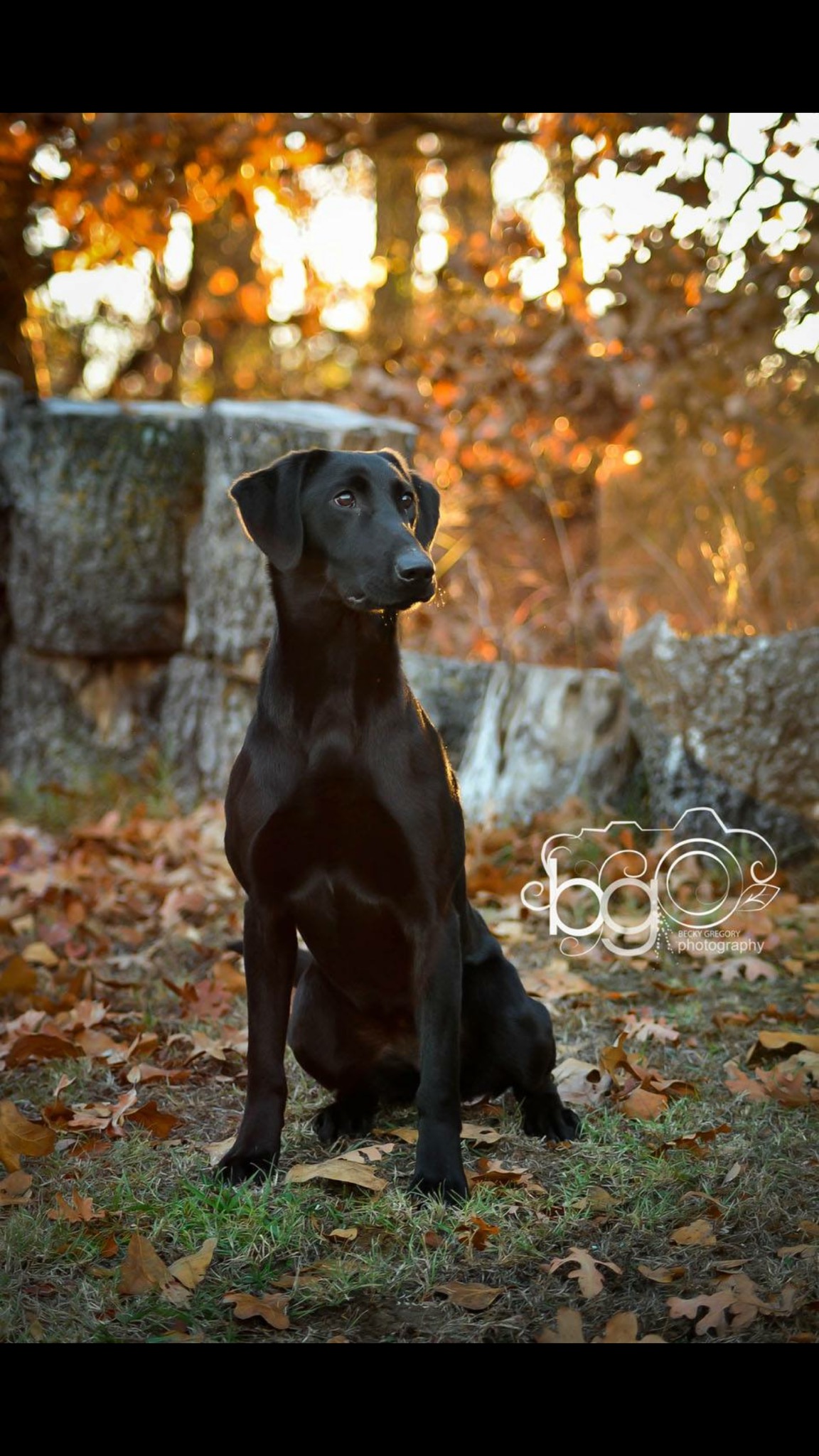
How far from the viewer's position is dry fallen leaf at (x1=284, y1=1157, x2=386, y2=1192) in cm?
254

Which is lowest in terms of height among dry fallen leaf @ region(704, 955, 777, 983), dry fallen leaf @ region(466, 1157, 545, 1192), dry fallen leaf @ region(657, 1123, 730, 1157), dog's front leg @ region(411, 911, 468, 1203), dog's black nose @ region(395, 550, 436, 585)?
dry fallen leaf @ region(466, 1157, 545, 1192)

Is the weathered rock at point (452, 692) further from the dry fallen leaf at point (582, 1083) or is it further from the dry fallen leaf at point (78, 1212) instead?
the dry fallen leaf at point (78, 1212)

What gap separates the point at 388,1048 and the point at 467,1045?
178 millimetres

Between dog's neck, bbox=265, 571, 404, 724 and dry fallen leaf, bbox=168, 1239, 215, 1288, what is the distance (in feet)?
3.24

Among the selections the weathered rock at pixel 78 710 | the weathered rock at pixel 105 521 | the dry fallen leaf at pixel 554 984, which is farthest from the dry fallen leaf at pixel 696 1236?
the weathered rock at pixel 105 521

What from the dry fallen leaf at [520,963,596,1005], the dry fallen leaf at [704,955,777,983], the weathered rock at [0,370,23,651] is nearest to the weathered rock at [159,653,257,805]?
the weathered rock at [0,370,23,651]

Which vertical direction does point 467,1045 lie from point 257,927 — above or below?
below

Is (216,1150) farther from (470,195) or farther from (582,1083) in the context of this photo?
(470,195)

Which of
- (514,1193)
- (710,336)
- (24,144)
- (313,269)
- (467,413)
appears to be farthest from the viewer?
(313,269)

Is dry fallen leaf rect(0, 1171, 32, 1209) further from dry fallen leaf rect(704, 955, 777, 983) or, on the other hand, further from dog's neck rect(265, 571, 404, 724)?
dry fallen leaf rect(704, 955, 777, 983)

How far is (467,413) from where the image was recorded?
334 inches

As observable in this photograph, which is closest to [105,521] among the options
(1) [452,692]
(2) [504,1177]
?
(1) [452,692]
